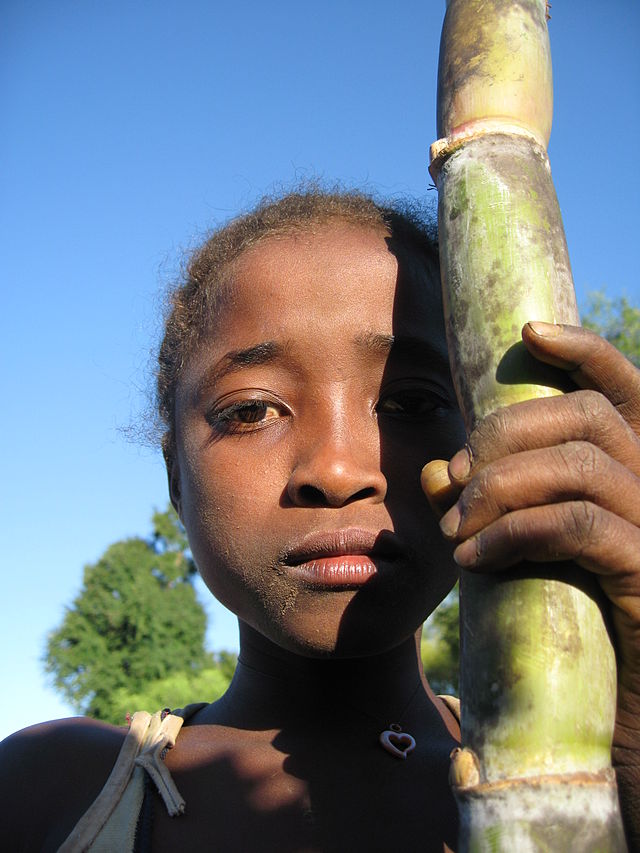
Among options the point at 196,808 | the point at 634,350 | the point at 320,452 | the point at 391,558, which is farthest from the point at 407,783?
the point at 634,350

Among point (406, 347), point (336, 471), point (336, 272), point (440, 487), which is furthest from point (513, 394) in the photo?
point (336, 272)

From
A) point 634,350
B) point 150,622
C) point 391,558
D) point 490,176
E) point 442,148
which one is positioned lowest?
point 391,558

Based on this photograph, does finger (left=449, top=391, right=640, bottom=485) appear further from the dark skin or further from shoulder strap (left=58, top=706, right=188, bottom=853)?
shoulder strap (left=58, top=706, right=188, bottom=853)

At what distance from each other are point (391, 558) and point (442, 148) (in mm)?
902

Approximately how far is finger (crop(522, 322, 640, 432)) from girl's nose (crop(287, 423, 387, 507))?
62 cm

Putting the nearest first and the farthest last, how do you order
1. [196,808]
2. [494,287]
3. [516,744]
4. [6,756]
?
[516,744] → [494,287] → [196,808] → [6,756]

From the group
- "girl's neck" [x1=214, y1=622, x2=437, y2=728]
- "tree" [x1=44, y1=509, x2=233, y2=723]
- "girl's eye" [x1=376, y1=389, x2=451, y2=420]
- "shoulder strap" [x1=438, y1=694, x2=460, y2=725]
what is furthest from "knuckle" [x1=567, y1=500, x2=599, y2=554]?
"tree" [x1=44, y1=509, x2=233, y2=723]

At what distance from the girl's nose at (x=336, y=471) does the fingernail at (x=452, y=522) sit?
0.60 meters

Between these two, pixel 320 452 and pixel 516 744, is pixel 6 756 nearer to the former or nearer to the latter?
pixel 320 452

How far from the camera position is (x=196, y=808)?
2.19m

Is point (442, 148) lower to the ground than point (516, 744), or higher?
higher

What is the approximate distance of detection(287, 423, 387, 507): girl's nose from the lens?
1.83 m

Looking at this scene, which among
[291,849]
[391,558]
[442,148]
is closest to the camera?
[442,148]

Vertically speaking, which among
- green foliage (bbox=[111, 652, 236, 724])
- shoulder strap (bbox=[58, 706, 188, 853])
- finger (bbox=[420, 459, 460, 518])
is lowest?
shoulder strap (bbox=[58, 706, 188, 853])
